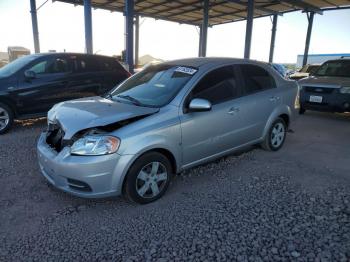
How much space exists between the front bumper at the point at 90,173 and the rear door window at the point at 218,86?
132cm

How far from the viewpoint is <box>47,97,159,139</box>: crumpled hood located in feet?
10.4

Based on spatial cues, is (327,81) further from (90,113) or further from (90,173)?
(90,173)

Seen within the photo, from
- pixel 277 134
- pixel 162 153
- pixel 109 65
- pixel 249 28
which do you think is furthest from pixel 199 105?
pixel 249 28

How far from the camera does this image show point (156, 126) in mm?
3281

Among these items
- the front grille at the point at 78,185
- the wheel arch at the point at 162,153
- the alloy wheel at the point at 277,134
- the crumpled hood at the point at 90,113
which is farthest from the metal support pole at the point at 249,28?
the front grille at the point at 78,185

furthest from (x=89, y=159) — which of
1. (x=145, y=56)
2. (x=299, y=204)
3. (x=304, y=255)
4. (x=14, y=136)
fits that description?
(x=145, y=56)

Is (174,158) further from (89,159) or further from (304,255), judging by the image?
(304,255)

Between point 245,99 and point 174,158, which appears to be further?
point 245,99

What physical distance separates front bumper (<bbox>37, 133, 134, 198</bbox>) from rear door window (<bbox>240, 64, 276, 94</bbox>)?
237cm

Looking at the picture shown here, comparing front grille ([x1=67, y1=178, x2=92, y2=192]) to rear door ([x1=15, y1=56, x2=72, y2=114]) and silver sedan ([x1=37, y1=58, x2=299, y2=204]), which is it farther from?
rear door ([x1=15, y1=56, x2=72, y2=114])

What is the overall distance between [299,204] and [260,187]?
0.57 metres

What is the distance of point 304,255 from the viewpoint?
2.56 meters

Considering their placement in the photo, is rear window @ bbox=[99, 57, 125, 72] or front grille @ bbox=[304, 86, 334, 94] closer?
rear window @ bbox=[99, 57, 125, 72]

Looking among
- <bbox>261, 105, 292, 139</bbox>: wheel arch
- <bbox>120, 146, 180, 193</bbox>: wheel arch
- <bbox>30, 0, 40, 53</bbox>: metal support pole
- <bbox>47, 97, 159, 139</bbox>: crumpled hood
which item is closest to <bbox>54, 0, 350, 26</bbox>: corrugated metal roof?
<bbox>30, 0, 40, 53</bbox>: metal support pole
